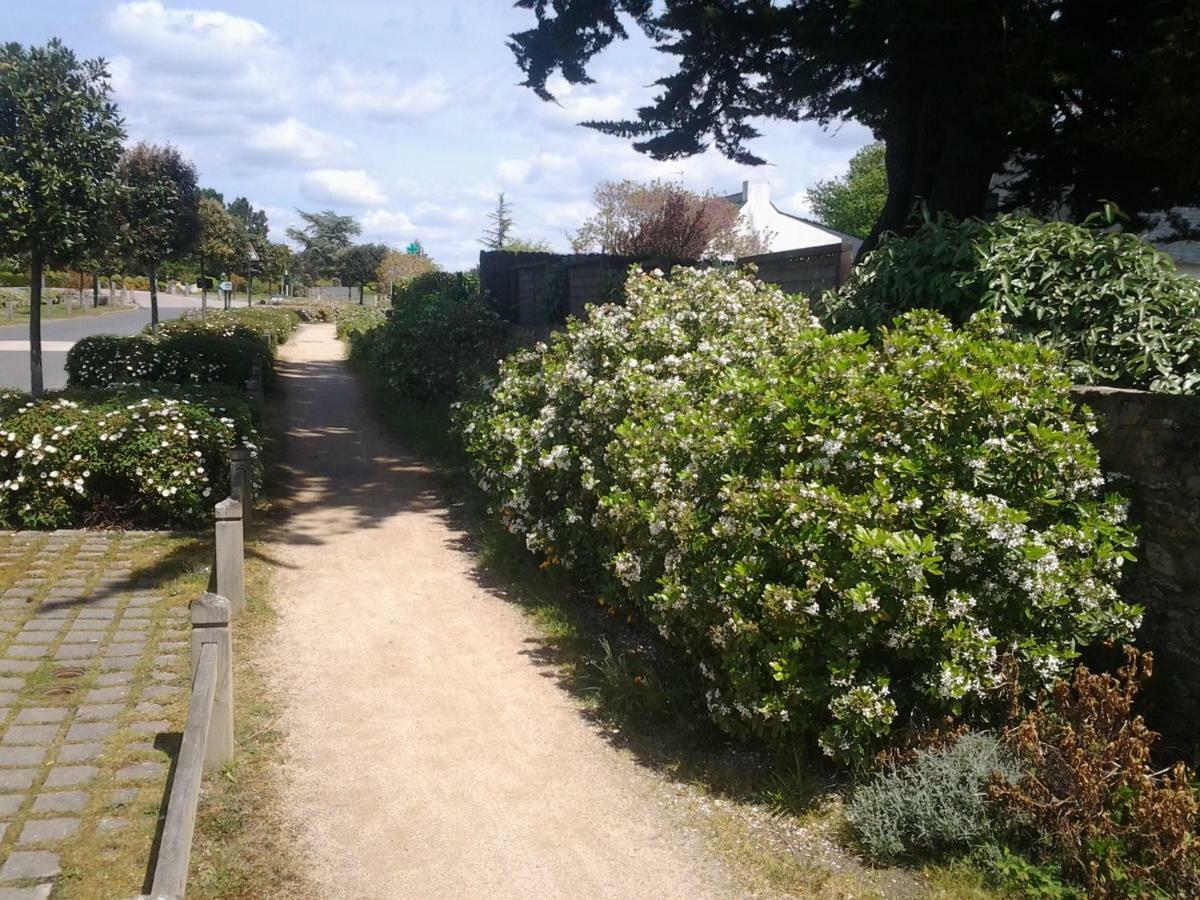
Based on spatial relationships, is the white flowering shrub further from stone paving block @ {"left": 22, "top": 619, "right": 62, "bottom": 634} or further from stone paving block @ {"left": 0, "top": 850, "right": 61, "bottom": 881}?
stone paving block @ {"left": 0, "top": 850, "right": 61, "bottom": 881}

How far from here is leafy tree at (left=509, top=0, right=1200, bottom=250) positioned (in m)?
7.00

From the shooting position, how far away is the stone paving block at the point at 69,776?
4.17 m

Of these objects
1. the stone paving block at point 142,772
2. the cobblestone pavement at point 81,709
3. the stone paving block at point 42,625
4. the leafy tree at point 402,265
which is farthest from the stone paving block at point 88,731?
the leafy tree at point 402,265

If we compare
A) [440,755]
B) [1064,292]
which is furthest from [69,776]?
[1064,292]

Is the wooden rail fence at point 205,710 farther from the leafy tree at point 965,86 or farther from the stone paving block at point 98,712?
the leafy tree at point 965,86

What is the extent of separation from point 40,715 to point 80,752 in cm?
51

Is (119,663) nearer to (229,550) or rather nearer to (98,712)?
(98,712)

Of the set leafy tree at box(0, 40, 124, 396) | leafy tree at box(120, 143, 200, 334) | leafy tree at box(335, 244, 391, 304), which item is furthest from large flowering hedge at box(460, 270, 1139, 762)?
leafy tree at box(335, 244, 391, 304)

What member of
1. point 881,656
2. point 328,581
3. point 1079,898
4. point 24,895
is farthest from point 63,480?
point 1079,898

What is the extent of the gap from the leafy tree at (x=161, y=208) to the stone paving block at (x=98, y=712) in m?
13.3

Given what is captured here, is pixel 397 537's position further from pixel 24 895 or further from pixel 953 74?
pixel 953 74

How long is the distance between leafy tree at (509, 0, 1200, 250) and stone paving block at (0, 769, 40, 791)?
6.72 meters

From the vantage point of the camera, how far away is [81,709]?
4871mm

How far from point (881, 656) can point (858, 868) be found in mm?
915
